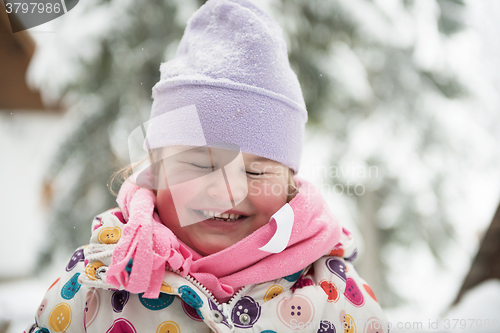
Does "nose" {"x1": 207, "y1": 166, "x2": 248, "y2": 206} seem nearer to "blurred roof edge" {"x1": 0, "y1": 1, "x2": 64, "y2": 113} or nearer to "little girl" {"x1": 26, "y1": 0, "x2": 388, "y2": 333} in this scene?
"little girl" {"x1": 26, "y1": 0, "x2": 388, "y2": 333}

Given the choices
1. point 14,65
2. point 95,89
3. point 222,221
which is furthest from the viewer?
point 95,89

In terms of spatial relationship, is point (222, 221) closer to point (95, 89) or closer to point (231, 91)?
point (231, 91)

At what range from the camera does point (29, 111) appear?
891mm

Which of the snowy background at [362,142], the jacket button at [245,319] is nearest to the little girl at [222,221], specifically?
the jacket button at [245,319]

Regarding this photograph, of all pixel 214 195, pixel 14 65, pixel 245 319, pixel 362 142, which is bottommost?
pixel 362 142

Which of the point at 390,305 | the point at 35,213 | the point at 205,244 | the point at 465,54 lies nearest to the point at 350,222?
the point at 390,305

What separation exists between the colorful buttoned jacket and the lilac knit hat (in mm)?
248

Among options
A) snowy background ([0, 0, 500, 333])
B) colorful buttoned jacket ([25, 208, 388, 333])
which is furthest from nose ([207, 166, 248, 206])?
snowy background ([0, 0, 500, 333])

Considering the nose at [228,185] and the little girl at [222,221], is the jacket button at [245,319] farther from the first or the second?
the nose at [228,185]

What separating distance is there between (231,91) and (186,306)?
43 centimetres

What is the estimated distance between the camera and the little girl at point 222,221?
A: 58 centimetres

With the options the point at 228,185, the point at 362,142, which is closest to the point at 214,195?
the point at 228,185

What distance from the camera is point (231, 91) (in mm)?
643

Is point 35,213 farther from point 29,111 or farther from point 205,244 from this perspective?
point 205,244
